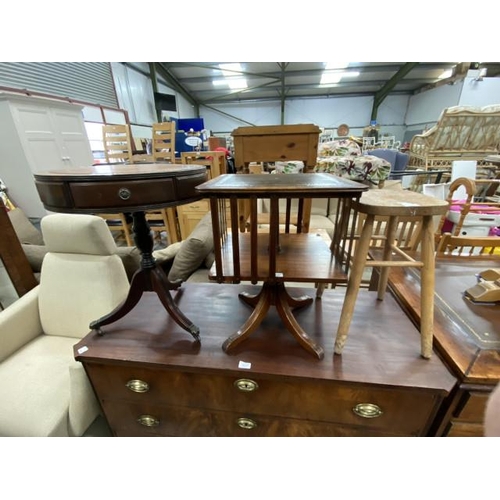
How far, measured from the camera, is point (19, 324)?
1.14 m

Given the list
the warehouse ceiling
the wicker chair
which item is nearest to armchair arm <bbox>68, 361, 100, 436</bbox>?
the wicker chair

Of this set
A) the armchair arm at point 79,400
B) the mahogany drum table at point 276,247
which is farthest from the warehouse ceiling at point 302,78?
the armchair arm at point 79,400

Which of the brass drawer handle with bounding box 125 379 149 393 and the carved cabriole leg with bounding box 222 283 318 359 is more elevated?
the carved cabriole leg with bounding box 222 283 318 359

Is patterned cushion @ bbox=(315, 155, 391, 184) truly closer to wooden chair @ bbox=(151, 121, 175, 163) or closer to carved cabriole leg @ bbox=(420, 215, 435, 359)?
carved cabriole leg @ bbox=(420, 215, 435, 359)

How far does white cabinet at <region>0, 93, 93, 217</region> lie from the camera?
8.22 feet

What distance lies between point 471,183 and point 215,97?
10.2 meters

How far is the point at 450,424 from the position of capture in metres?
0.70

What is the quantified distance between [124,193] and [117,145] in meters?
3.94

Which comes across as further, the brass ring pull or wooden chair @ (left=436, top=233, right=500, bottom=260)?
wooden chair @ (left=436, top=233, right=500, bottom=260)

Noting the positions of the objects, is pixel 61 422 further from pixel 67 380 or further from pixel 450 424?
pixel 450 424

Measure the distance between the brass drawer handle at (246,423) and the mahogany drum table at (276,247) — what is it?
0.28m

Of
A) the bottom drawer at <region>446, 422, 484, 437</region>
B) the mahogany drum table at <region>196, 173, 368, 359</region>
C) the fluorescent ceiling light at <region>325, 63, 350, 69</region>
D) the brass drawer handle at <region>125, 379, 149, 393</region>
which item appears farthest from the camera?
the fluorescent ceiling light at <region>325, 63, 350, 69</region>

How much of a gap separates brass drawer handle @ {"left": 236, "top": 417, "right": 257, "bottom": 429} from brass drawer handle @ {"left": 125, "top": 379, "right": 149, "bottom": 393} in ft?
1.14

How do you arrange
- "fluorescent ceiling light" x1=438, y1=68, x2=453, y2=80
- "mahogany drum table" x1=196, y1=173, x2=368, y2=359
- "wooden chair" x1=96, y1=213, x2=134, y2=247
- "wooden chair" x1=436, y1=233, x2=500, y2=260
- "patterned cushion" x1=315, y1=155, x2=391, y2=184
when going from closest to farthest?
"mahogany drum table" x1=196, y1=173, x2=368, y2=359 < "wooden chair" x1=436, y1=233, x2=500, y2=260 < "patterned cushion" x1=315, y1=155, x2=391, y2=184 < "wooden chair" x1=96, y1=213, x2=134, y2=247 < "fluorescent ceiling light" x1=438, y1=68, x2=453, y2=80
